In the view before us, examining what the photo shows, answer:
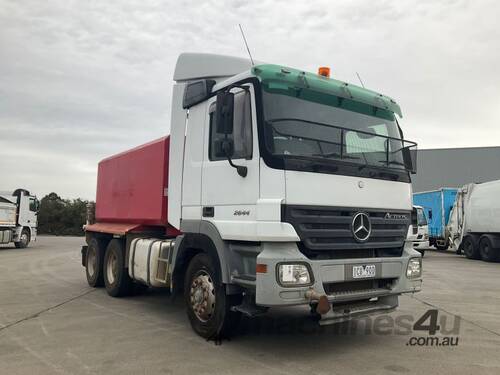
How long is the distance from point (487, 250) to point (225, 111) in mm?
16942

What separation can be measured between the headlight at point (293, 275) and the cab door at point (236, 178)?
0.53 metres

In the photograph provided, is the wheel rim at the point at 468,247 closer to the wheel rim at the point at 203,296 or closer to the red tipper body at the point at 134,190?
the red tipper body at the point at 134,190

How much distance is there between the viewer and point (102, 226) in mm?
9250

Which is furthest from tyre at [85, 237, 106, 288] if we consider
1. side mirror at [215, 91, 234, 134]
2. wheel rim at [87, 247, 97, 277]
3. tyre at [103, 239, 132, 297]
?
side mirror at [215, 91, 234, 134]

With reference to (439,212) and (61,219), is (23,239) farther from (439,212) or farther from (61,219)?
(61,219)

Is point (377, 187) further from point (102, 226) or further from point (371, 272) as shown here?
point (102, 226)

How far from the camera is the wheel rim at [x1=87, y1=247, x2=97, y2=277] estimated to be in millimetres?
9484

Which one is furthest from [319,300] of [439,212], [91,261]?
[439,212]

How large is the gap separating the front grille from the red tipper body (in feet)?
8.63

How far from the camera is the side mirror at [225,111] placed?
15.6 feet

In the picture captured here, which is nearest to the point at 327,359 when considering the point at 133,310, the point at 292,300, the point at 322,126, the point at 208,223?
the point at 292,300

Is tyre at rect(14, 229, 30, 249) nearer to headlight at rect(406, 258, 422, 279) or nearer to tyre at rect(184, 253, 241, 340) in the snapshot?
tyre at rect(184, 253, 241, 340)

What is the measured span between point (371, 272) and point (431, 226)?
20.5 metres

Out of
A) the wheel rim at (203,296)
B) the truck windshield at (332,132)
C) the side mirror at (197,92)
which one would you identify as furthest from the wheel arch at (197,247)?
the side mirror at (197,92)
